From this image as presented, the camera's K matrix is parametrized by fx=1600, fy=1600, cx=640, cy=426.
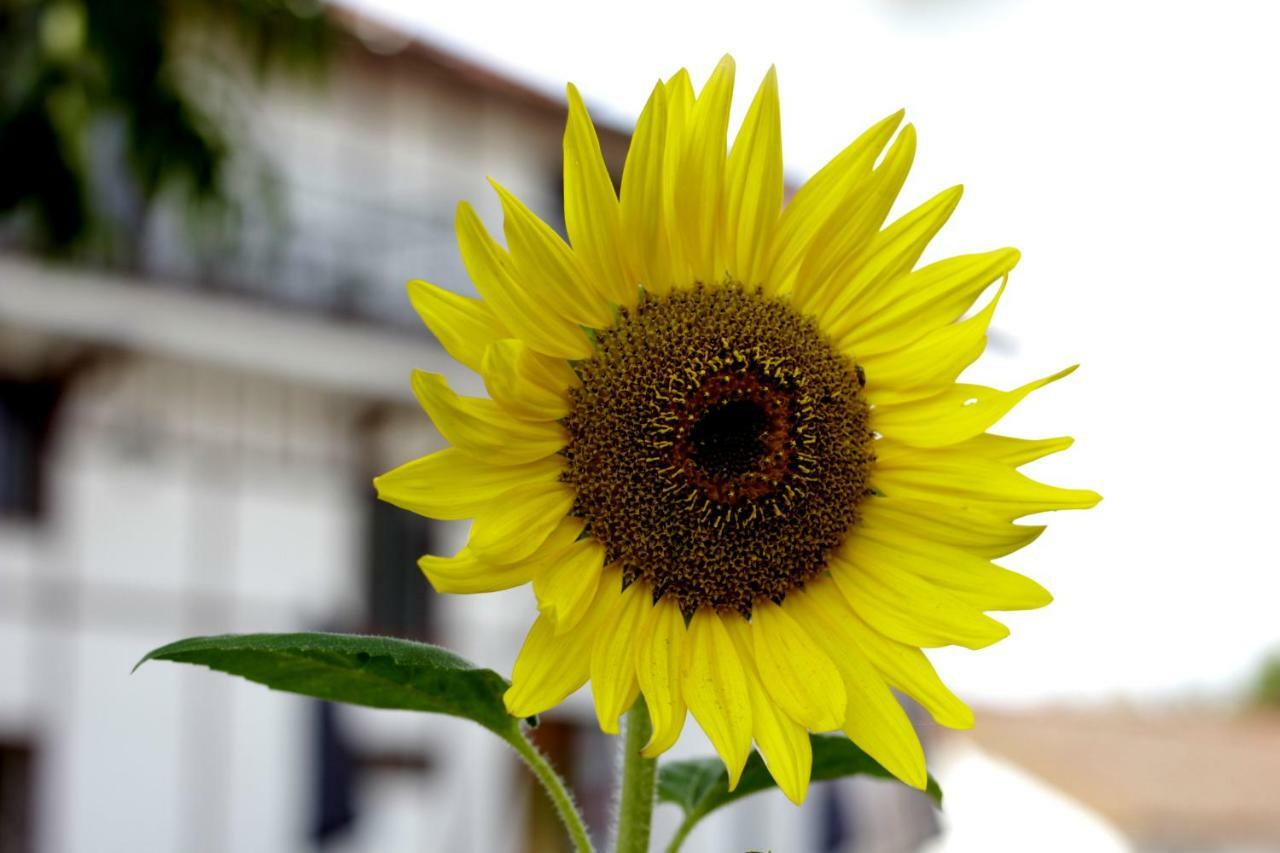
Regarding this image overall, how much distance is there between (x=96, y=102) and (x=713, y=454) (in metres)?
3.70

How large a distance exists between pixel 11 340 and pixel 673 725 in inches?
506

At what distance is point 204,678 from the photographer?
13141mm

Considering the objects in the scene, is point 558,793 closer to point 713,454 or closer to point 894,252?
point 713,454

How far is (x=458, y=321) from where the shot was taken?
1039 mm

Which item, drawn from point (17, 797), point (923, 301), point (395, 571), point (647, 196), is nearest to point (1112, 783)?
point (395, 571)

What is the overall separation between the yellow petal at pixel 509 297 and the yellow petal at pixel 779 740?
26 cm

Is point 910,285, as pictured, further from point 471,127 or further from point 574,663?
point 471,127

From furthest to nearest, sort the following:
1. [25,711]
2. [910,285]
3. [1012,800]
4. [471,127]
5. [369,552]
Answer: [1012,800] → [471,127] → [369,552] → [25,711] → [910,285]

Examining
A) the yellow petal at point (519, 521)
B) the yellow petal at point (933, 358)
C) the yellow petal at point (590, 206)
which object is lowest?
the yellow petal at point (519, 521)

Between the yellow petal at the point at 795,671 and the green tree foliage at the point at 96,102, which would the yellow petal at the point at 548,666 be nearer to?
the yellow petal at the point at 795,671

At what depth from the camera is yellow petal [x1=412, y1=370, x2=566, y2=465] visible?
3.34 feet

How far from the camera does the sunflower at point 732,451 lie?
106 cm

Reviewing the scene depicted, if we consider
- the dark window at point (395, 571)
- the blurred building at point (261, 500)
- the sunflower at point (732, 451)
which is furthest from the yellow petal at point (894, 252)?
the dark window at point (395, 571)

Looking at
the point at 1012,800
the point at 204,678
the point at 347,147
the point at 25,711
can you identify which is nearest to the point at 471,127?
the point at 347,147
